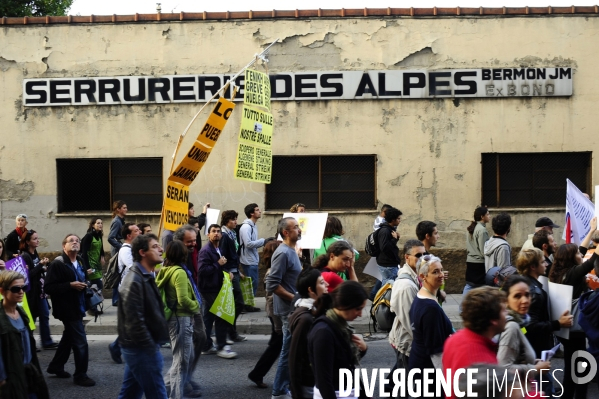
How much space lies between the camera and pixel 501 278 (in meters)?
7.81

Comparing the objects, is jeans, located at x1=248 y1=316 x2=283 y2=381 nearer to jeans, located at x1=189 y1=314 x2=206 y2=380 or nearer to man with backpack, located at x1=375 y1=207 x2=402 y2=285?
jeans, located at x1=189 y1=314 x2=206 y2=380

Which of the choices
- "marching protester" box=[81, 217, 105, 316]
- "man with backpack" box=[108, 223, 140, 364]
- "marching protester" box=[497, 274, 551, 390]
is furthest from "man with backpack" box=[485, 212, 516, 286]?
"marching protester" box=[81, 217, 105, 316]

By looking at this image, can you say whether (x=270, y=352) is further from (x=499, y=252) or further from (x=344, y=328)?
(x=344, y=328)

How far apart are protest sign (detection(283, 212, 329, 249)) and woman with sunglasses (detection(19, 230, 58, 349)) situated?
10.5ft

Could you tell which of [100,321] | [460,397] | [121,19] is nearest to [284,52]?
[121,19]

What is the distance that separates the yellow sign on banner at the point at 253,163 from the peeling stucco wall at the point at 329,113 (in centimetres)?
329

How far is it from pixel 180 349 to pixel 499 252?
13.3 ft

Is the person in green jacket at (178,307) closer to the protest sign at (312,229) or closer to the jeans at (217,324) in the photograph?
the jeans at (217,324)

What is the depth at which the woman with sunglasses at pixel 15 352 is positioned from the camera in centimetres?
552

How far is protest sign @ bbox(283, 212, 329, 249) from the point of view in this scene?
35.1ft

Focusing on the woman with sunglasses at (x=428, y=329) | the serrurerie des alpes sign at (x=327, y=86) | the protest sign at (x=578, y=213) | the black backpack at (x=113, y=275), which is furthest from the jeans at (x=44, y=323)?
the protest sign at (x=578, y=213)

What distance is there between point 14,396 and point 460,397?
3.06 m

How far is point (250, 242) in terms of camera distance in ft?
41.1

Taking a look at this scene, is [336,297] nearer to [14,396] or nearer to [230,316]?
[14,396]
